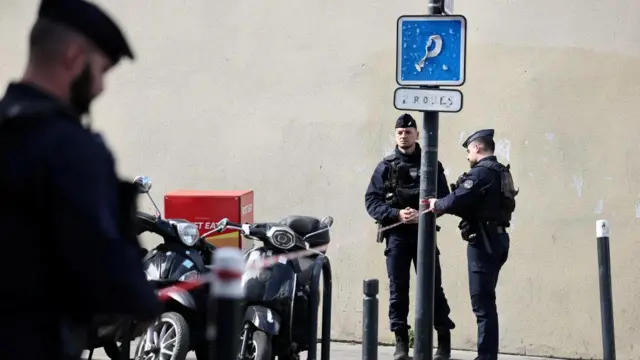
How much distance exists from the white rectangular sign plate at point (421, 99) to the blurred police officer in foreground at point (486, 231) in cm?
73

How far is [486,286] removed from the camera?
7223 mm

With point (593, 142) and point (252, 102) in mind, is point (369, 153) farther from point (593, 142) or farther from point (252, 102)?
point (593, 142)

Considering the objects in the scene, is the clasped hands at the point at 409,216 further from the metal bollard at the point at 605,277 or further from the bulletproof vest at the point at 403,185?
the metal bollard at the point at 605,277

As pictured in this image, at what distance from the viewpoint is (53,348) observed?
228 cm

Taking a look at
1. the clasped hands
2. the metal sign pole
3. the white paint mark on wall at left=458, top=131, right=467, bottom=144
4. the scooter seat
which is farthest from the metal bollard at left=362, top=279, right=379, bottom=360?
the white paint mark on wall at left=458, top=131, right=467, bottom=144

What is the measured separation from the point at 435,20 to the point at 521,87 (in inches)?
75.2

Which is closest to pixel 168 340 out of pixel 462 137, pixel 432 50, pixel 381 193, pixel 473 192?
pixel 381 193

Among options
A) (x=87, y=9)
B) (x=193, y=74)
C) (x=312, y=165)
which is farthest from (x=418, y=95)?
(x=87, y=9)

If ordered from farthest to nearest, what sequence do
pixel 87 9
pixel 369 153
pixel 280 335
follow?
pixel 369 153 → pixel 280 335 → pixel 87 9

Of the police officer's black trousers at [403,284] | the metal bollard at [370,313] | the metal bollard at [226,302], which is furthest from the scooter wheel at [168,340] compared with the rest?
the metal bollard at [226,302]

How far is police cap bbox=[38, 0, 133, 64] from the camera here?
2426mm

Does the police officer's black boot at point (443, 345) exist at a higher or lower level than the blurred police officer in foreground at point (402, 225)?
lower

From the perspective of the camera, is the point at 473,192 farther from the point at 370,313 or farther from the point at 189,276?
the point at 189,276

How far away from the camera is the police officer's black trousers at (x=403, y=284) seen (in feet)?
25.5
